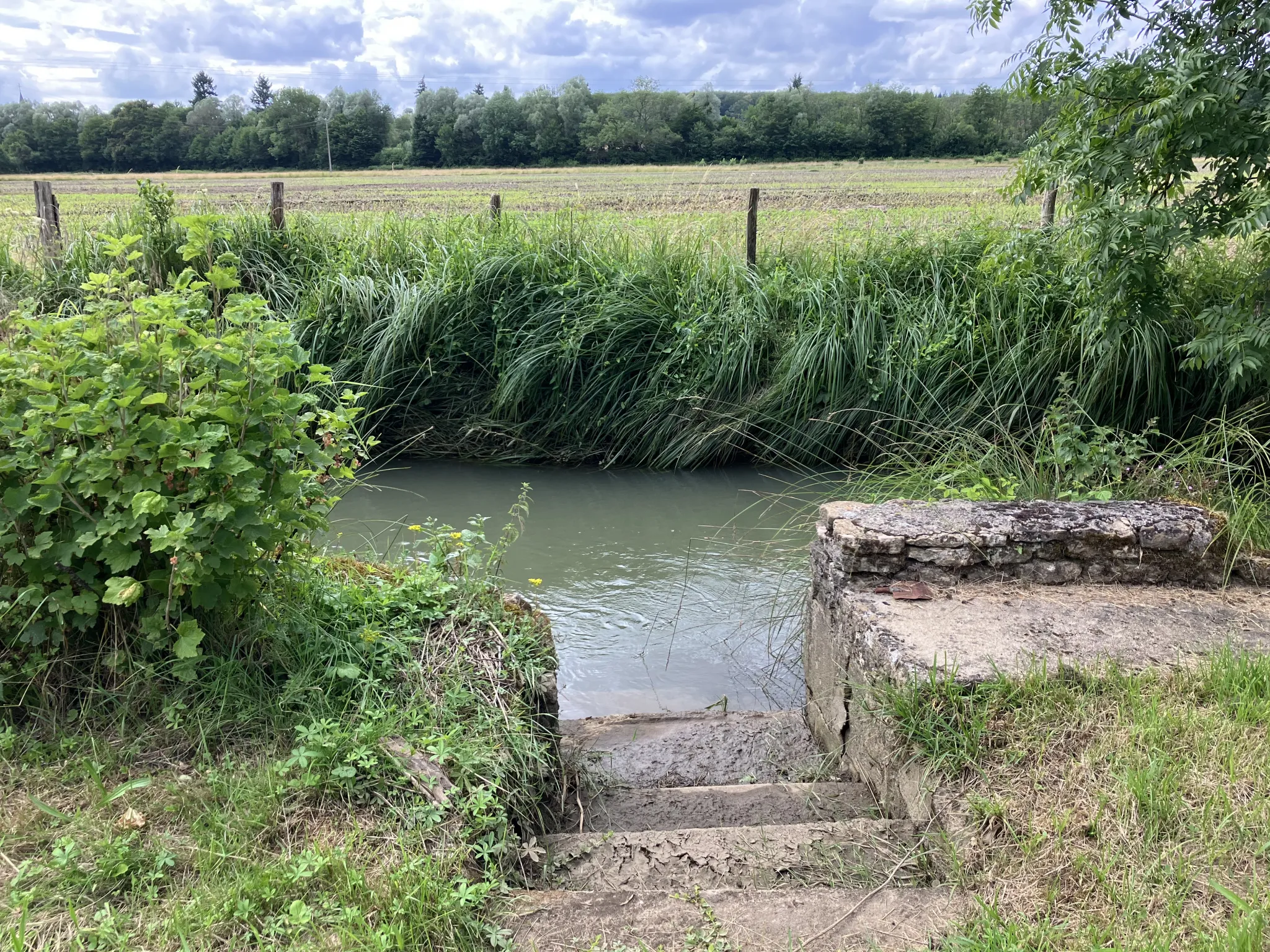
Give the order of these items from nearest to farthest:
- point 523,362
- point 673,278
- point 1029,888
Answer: point 1029,888, point 523,362, point 673,278

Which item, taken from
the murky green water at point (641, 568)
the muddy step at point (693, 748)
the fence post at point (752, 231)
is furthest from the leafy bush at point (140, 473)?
the fence post at point (752, 231)

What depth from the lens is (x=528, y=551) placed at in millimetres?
6148

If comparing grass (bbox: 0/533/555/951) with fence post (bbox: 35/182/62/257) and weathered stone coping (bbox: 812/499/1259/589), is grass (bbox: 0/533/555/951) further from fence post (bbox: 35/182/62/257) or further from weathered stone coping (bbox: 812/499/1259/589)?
fence post (bbox: 35/182/62/257)

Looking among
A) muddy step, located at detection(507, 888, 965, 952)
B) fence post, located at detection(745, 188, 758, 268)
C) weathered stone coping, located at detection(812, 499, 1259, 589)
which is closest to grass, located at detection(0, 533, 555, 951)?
muddy step, located at detection(507, 888, 965, 952)

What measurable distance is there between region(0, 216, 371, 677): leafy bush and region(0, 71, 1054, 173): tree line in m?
33.7

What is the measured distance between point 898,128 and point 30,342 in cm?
4050

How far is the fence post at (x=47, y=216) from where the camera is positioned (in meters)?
8.72

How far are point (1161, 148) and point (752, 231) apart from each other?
13.6 feet

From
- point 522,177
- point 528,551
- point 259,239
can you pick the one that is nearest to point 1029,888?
point 528,551

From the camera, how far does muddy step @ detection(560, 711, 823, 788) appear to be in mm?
3455

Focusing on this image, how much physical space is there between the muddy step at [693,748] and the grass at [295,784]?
575 mm

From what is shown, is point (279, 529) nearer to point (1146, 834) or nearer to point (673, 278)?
point (1146, 834)

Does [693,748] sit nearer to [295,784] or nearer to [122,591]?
[295,784]

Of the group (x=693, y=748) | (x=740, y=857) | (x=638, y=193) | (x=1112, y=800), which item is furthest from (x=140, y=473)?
(x=638, y=193)
